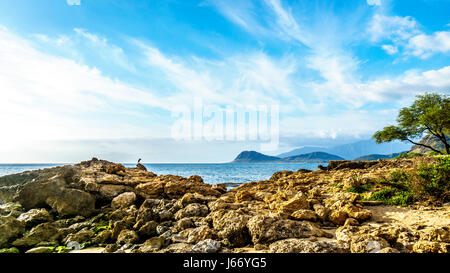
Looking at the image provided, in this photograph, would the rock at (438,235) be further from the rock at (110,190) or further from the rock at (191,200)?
the rock at (110,190)

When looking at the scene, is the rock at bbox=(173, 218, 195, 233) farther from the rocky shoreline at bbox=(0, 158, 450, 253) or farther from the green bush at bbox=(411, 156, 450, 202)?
the green bush at bbox=(411, 156, 450, 202)

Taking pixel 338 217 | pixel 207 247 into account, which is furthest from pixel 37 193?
pixel 338 217

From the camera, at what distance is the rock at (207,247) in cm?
675

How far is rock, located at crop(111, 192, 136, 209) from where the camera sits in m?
13.6

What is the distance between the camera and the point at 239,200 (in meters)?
12.7

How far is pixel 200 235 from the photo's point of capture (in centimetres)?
788

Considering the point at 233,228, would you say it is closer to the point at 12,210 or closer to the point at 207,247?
the point at 207,247

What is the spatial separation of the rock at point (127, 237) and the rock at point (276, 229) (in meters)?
4.11

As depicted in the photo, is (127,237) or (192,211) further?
(192,211)

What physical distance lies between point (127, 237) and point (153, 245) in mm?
1561

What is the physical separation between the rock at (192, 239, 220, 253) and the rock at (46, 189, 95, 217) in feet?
29.0
